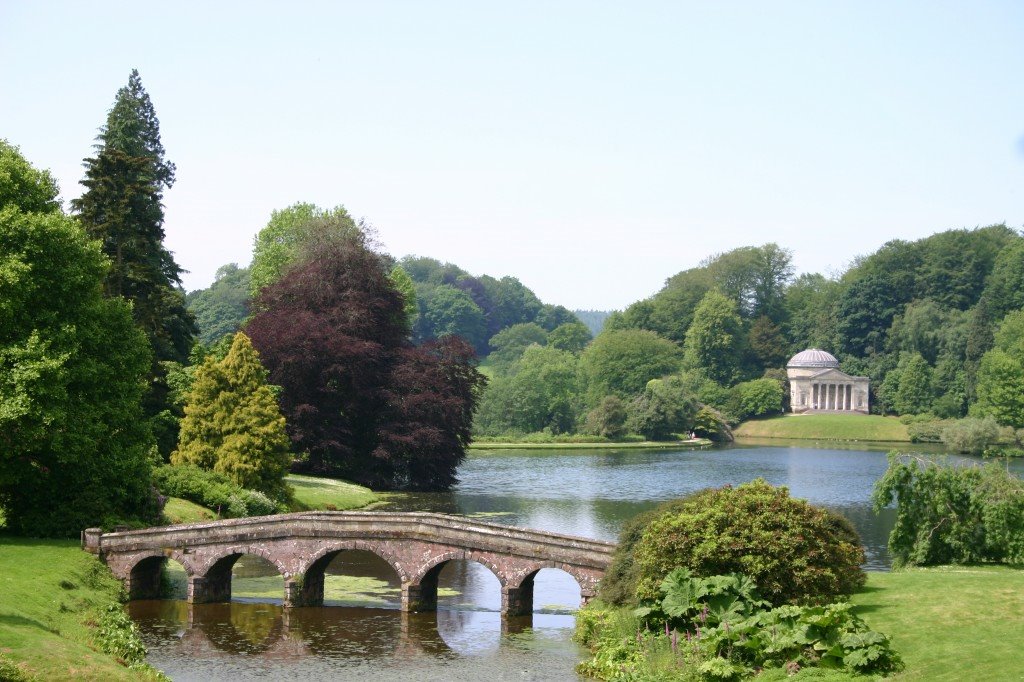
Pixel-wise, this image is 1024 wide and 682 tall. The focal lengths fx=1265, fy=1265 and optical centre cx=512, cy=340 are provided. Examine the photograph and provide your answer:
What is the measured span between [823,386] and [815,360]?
4.17 metres

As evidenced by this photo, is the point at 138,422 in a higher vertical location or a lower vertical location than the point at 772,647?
higher

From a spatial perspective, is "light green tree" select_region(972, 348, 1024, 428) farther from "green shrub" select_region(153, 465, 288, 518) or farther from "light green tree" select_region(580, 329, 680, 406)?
"green shrub" select_region(153, 465, 288, 518)

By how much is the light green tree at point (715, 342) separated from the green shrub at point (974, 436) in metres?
48.9

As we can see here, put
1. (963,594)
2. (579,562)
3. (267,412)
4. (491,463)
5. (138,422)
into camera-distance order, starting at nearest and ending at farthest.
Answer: (963,594) < (579,562) < (138,422) < (267,412) < (491,463)

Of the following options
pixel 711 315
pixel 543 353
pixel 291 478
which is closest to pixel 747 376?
pixel 711 315

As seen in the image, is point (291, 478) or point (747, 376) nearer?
point (291, 478)

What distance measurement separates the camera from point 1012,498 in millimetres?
41281

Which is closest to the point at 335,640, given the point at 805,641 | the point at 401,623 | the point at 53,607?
the point at 401,623

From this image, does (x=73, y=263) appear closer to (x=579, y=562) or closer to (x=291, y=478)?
(x=579, y=562)

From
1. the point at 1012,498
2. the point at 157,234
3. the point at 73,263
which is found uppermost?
the point at 157,234

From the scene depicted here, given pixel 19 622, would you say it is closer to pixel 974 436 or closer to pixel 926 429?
pixel 974 436

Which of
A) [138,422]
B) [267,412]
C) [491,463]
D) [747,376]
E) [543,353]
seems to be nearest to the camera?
[138,422]

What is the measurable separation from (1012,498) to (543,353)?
118 metres

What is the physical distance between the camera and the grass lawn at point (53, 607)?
93.1 feet
